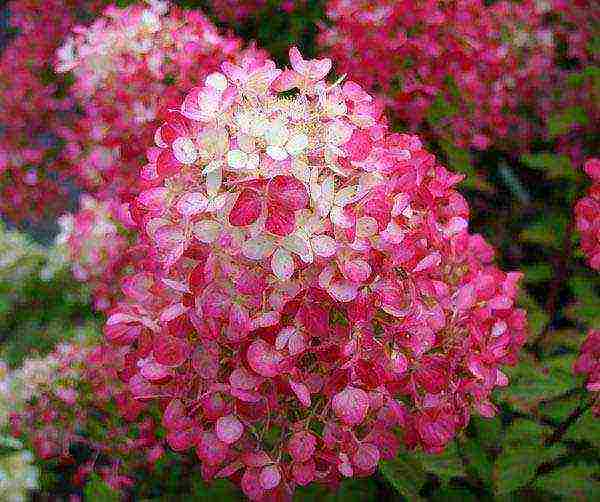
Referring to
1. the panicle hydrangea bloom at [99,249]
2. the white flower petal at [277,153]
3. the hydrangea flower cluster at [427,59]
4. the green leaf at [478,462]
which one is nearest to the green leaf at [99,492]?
the panicle hydrangea bloom at [99,249]

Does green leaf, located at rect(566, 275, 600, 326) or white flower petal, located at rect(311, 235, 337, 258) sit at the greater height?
white flower petal, located at rect(311, 235, 337, 258)

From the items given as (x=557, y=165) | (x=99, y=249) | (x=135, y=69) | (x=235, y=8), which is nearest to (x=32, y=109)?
(x=235, y=8)

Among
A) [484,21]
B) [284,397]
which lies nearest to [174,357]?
[284,397]

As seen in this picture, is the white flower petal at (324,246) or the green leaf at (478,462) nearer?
the white flower petal at (324,246)

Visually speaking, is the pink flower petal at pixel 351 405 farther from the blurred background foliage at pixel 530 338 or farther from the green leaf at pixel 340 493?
the green leaf at pixel 340 493

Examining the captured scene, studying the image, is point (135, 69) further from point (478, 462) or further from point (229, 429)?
point (478, 462)

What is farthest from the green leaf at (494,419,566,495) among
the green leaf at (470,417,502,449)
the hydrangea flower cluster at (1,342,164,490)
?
the hydrangea flower cluster at (1,342,164,490)

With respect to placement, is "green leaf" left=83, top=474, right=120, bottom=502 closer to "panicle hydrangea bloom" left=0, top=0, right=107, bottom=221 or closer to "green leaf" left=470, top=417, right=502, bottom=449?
"green leaf" left=470, top=417, right=502, bottom=449
